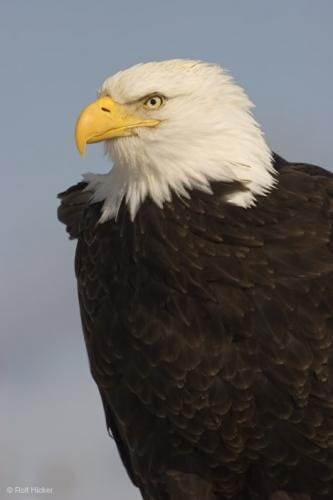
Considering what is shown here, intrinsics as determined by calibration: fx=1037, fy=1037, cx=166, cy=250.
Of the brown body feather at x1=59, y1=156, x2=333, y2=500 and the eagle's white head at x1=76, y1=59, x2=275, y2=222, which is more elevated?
the eagle's white head at x1=76, y1=59, x2=275, y2=222

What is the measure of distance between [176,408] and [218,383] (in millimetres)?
318

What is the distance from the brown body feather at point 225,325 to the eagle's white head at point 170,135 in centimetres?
10

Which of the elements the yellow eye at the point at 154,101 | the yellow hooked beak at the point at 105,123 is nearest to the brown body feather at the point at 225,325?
the yellow hooked beak at the point at 105,123

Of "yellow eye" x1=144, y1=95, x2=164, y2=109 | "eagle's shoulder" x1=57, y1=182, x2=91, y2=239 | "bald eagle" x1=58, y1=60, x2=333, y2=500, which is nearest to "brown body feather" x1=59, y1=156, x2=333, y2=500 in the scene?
"bald eagle" x1=58, y1=60, x2=333, y2=500

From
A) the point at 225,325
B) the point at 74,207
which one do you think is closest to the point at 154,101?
the point at 74,207

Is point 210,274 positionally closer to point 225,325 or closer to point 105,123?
point 225,325

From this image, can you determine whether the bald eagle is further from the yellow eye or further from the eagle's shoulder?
the eagle's shoulder

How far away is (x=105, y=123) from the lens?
627 cm

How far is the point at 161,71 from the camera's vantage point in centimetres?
638

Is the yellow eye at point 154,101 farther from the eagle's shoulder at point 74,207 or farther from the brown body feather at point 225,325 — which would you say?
the eagle's shoulder at point 74,207

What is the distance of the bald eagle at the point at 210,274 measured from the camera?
6230 millimetres

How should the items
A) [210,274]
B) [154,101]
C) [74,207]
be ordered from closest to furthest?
[210,274]
[154,101]
[74,207]

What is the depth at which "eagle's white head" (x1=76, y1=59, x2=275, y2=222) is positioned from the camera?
628 centimetres

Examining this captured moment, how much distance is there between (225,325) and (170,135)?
1193mm
